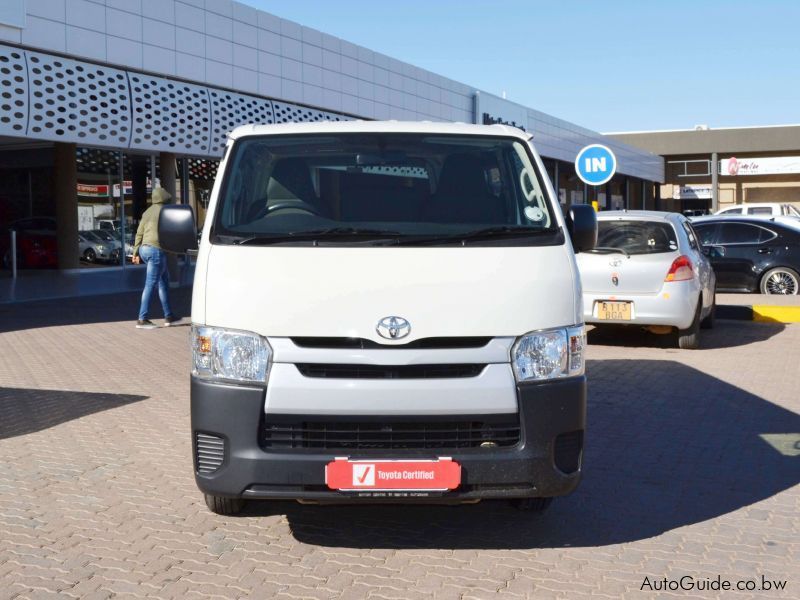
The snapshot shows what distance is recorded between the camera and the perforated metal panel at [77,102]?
59.0 feet

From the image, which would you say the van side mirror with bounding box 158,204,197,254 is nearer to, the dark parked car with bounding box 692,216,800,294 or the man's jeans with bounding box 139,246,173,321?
the man's jeans with bounding box 139,246,173,321

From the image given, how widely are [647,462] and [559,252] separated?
7.30 feet

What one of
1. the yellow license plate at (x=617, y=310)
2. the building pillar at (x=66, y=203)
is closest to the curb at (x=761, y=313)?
the yellow license plate at (x=617, y=310)

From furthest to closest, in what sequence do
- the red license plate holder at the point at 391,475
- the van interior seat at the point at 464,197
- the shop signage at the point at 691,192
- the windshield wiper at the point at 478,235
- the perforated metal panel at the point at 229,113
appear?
the shop signage at the point at 691,192, the perforated metal panel at the point at 229,113, the van interior seat at the point at 464,197, the windshield wiper at the point at 478,235, the red license plate holder at the point at 391,475

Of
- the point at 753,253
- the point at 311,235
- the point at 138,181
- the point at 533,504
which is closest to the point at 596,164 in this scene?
the point at 753,253

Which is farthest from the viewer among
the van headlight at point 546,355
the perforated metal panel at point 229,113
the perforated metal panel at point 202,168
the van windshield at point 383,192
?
the perforated metal panel at point 202,168

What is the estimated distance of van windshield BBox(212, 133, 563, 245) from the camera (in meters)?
4.59

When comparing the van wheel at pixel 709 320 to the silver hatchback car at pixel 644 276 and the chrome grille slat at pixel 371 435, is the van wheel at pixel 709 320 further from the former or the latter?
the chrome grille slat at pixel 371 435

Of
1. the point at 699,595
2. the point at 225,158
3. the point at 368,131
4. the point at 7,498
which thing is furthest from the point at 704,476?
the point at 7,498

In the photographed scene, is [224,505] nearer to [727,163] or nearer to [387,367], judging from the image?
[387,367]

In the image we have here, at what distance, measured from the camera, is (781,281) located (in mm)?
16938

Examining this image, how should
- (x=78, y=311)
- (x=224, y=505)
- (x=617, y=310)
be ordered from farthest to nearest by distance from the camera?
(x=78, y=311) < (x=617, y=310) < (x=224, y=505)

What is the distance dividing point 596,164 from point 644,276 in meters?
4.94

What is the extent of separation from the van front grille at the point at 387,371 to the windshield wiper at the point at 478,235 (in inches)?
25.4
